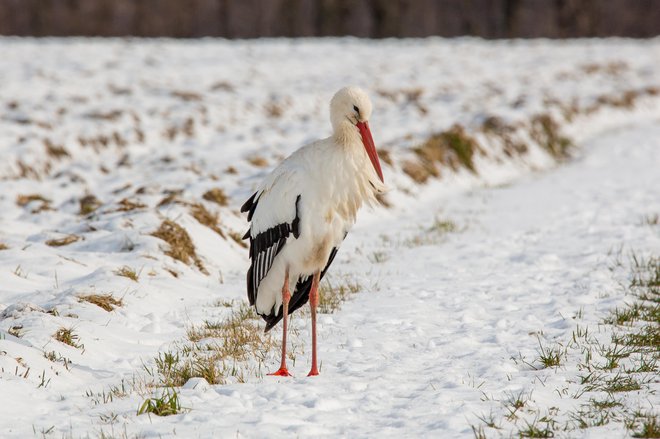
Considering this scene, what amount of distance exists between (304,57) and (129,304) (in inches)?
1251

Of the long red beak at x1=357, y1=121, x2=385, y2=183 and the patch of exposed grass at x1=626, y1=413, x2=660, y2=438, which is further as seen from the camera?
the long red beak at x1=357, y1=121, x2=385, y2=183

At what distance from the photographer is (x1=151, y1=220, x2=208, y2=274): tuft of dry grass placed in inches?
331

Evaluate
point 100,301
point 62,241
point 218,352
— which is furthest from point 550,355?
point 62,241

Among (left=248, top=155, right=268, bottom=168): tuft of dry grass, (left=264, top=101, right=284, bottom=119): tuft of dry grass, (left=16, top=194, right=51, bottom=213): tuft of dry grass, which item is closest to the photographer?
(left=16, top=194, right=51, bottom=213): tuft of dry grass

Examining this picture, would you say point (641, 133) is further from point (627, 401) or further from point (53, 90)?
point (627, 401)

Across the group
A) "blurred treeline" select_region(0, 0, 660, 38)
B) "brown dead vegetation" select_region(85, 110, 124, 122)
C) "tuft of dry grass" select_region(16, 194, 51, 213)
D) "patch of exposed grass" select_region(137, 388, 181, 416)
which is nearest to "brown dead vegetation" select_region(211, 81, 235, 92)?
"brown dead vegetation" select_region(85, 110, 124, 122)

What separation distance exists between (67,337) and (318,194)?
218 centimetres

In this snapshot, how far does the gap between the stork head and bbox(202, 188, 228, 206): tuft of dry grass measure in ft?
17.2

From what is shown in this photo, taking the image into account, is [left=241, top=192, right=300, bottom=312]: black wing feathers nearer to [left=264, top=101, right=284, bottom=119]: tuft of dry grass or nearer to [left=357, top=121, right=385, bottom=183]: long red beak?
[left=357, top=121, right=385, bottom=183]: long red beak

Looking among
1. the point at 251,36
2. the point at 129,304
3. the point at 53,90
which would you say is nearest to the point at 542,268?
the point at 129,304

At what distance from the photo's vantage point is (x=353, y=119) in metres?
5.70

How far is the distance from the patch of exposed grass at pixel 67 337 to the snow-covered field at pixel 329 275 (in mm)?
51

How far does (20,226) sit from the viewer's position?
31.5 feet

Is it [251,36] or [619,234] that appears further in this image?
[251,36]
